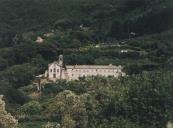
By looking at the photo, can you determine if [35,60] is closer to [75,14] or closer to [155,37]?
[155,37]

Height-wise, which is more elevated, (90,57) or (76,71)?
(90,57)

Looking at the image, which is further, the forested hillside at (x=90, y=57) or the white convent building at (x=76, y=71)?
the white convent building at (x=76, y=71)

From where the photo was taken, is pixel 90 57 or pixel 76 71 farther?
pixel 90 57

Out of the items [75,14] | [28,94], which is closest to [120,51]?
[28,94]

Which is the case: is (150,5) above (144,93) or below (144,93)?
above
